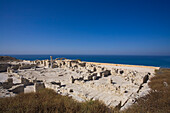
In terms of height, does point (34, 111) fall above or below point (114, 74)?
above

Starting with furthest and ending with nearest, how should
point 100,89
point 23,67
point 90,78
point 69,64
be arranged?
point 69,64 < point 23,67 < point 90,78 < point 100,89

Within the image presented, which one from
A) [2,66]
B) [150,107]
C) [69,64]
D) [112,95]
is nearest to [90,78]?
[112,95]

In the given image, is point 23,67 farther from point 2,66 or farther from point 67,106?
point 67,106

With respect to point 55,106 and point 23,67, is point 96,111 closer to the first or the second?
point 55,106

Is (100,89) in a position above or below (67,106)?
below

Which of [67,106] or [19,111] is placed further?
[67,106]

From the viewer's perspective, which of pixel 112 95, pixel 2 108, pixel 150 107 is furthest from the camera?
pixel 112 95

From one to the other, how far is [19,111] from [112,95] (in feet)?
24.9

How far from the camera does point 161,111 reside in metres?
3.87

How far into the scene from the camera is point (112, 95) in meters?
8.73

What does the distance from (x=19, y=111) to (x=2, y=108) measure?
0.83m

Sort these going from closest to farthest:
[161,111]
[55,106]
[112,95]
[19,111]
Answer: [19,111] → [55,106] → [161,111] → [112,95]

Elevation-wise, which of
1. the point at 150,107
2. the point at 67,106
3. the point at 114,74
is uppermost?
the point at 67,106

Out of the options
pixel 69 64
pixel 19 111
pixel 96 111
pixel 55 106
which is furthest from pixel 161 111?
pixel 69 64
